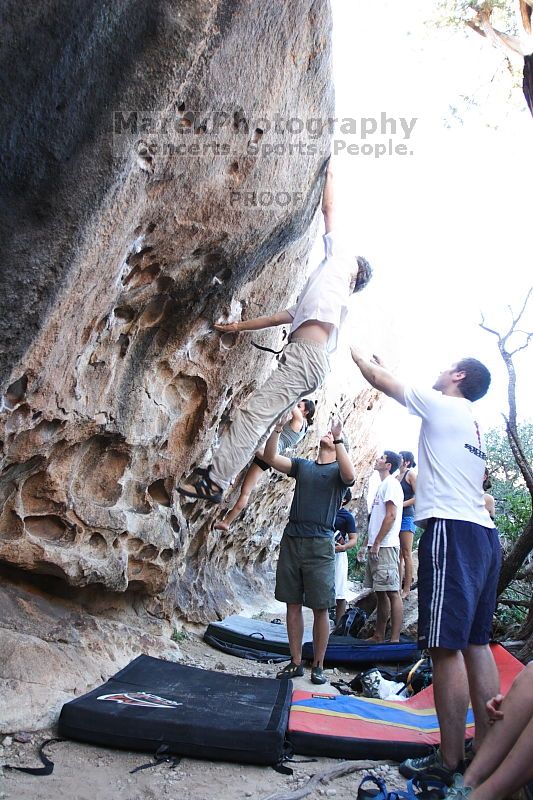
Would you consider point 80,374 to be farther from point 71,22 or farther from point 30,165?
point 71,22

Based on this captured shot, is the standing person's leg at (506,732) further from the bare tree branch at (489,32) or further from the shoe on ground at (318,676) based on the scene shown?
the bare tree branch at (489,32)

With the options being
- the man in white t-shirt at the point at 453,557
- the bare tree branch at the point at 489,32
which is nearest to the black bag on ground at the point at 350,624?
the man in white t-shirt at the point at 453,557

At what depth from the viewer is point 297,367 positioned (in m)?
4.30

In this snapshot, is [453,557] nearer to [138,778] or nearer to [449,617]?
[449,617]

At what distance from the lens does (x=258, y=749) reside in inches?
129

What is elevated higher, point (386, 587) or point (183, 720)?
point (386, 587)

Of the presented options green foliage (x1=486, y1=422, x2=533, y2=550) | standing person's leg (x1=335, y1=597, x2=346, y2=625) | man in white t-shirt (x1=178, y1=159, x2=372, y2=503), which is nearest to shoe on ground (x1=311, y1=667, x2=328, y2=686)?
man in white t-shirt (x1=178, y1=159, x2=372, y2=503)

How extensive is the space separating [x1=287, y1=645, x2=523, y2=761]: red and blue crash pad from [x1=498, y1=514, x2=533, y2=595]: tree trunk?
198 centimetres

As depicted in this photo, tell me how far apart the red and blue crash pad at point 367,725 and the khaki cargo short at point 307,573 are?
1.05 metres

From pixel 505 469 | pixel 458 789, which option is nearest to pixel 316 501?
pixel 458 789

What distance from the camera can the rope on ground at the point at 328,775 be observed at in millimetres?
2906

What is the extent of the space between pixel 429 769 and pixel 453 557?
0.97 m

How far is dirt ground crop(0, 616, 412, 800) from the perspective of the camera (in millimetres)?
2871

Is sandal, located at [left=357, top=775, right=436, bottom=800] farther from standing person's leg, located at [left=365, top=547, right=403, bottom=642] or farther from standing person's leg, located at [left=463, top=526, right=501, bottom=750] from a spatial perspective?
standing person's leg, located at [left=365, top=547, right=403, bottom=642]
